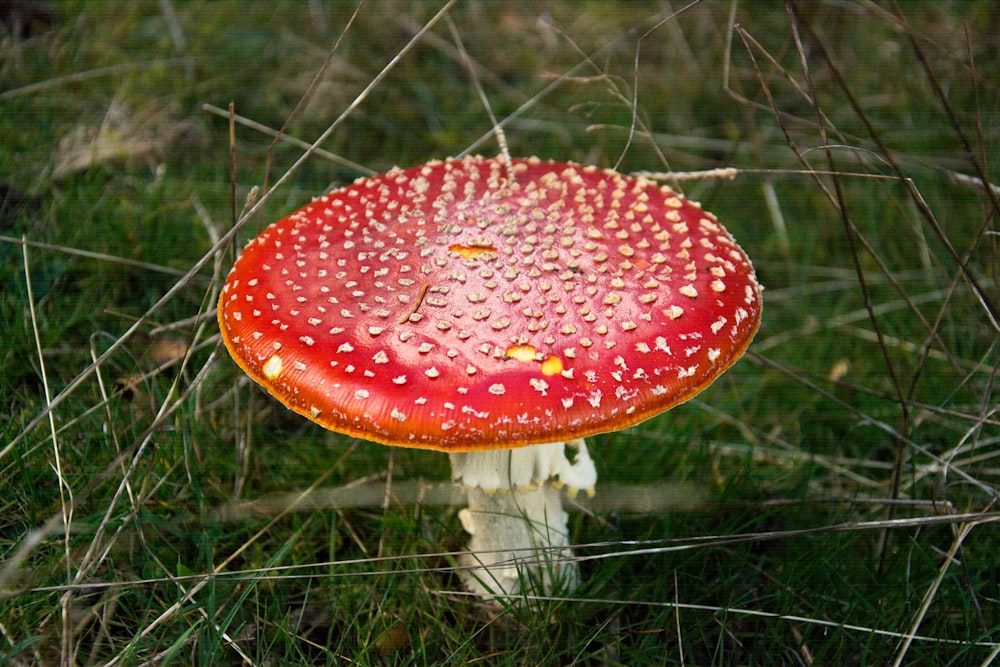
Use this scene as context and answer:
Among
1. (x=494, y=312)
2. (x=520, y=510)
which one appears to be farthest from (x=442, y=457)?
(x=494, y=312)

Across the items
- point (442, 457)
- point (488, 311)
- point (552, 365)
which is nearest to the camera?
point (552, 365)

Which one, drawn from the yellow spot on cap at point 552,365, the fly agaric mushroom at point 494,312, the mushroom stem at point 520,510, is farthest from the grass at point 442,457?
the yellow spot on cap at point 552,365

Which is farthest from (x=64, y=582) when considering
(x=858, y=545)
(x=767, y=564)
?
(x=858, y=545)

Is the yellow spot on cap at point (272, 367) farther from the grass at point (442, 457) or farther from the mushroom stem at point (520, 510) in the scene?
the mushroom stem at point (520, 510)

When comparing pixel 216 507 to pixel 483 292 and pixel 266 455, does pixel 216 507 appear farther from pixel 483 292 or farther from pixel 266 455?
pixel 483 292

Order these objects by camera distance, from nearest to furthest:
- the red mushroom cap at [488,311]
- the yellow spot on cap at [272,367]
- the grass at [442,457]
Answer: the red mushroom cap at [488,311] → the yellow spot on cap at [272,367] → the grass at [442,457]

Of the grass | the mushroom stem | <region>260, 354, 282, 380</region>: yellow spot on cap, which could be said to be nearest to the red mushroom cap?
<region>260, 354, 282, 380</region>: yellow spot on cap

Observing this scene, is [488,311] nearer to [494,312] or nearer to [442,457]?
[494,312]
